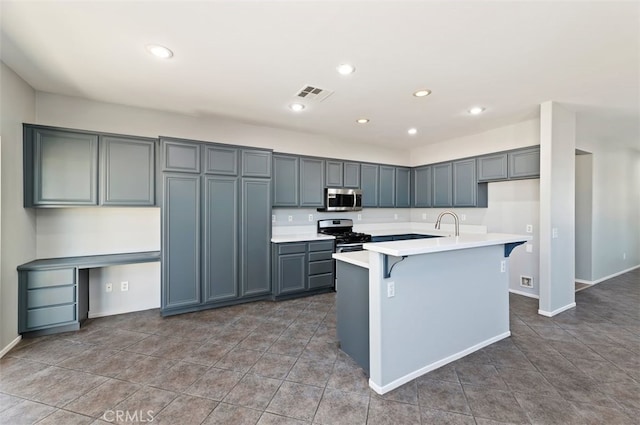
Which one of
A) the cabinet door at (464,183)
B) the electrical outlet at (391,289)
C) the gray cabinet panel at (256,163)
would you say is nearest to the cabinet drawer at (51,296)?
the gray cabinet panel at (256,163)

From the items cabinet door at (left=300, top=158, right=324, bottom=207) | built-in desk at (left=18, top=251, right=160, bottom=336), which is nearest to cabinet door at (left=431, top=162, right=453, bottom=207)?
cabinet door at (left=300, top=158, right=324, bottom=207)

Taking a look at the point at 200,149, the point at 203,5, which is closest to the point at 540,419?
the point at 203,5

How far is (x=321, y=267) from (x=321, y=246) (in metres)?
0.34

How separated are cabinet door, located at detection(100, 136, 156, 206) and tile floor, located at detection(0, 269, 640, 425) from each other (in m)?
1.55

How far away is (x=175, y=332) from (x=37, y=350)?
1.22 metres

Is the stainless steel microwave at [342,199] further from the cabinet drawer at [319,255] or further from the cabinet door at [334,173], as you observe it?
the cabinet drawer at [319,255]

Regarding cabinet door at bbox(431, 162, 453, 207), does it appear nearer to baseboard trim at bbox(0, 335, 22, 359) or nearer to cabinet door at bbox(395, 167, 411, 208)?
cabinet door at bbox(395, 167, 411, 208)

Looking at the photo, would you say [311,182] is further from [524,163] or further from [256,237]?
[524,163]

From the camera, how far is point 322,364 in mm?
2500

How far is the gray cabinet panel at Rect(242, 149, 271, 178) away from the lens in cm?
402

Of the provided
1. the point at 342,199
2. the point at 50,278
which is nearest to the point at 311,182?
the point at 342,199

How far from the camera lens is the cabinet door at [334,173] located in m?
5.08

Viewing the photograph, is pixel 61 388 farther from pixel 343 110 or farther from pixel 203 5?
pixel 343 110

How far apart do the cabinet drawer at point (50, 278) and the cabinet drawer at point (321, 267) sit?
295cm
